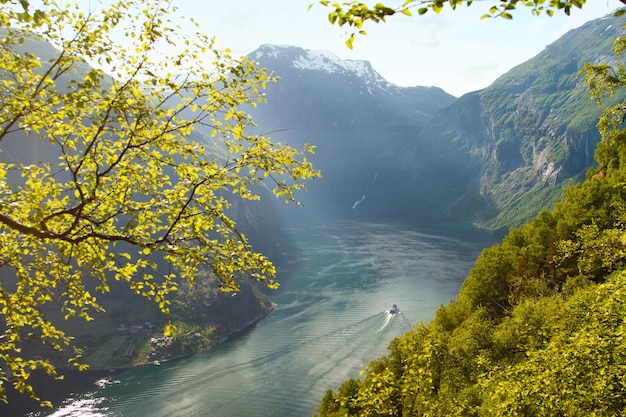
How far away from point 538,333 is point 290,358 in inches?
3014

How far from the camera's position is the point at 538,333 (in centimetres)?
2753

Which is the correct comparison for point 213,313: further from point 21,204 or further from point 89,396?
point 21,204

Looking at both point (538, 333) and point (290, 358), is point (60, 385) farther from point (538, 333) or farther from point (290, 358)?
point (538, 333)

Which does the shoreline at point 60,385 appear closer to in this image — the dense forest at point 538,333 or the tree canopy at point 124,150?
the dense forest at point 538,333

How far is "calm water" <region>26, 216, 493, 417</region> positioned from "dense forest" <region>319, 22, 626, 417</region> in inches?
1222

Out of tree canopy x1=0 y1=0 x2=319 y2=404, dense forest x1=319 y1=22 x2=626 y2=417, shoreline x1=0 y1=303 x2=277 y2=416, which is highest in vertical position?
tree canopy x1=0 y1=0 x2=319 y2=404

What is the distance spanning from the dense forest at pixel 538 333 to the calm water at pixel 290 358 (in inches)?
1222

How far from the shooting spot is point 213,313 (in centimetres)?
14075

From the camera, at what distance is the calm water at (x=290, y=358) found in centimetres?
8138

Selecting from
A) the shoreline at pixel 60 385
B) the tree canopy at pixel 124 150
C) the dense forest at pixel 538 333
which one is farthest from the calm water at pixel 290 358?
the tree canopy at pixel 124 150

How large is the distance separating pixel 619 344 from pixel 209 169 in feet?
40.3

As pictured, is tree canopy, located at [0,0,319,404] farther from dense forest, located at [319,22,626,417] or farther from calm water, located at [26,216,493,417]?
calm water, located at [26,216,493,417]

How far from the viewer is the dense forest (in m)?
11.9

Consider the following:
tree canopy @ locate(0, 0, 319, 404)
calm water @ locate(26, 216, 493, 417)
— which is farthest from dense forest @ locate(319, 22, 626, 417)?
calm water @ locate(26, 216, 493, 417)
